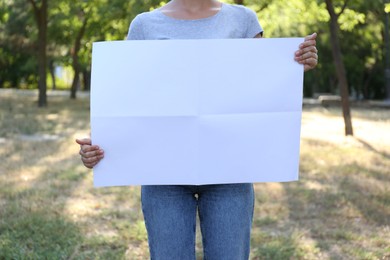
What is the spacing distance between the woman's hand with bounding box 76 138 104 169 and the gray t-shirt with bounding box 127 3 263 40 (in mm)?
422

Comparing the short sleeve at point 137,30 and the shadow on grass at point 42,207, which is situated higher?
the short sleeve at point 137,30

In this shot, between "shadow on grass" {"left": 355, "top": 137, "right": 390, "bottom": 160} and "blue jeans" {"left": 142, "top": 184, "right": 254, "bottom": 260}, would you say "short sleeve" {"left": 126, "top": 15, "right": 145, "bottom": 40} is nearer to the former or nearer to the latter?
"blue jeans" {"left": 142, "top": 184, "right": 254, "bottom": 260}

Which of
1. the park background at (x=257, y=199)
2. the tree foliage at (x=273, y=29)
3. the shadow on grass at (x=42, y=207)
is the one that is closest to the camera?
the shadow on grass at (x=42, y=207)

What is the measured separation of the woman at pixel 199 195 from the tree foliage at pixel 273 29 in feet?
26.6

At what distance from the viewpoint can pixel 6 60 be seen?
38.1 metres

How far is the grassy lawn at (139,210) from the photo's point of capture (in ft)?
13.6

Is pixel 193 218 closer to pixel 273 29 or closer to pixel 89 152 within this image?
pixel 89 152

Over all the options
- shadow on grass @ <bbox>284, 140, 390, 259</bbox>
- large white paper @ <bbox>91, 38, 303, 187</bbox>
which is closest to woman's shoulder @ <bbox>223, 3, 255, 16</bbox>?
large white paper @ <bbox>91, 38, 303, 187</bbox>

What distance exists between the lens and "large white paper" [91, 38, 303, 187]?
6.04ft

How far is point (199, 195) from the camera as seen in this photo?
1.91m

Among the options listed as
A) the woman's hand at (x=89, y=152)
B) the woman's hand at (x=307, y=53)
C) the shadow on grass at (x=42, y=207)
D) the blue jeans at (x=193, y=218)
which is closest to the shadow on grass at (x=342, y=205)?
the shadow on grass at (x=42, y=207)

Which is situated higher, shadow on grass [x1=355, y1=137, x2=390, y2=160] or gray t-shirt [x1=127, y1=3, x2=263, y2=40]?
gray t-shirt [x1=127, y1=3, x2=263, y2=40]

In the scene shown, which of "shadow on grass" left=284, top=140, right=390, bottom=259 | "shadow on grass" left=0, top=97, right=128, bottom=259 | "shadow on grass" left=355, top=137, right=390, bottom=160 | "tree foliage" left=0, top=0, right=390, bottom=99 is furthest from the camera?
"tree foliage" left=0, top=0, right=390, bottom=99

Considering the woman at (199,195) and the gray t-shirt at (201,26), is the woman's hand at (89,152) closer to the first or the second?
the woman at (199,195)
